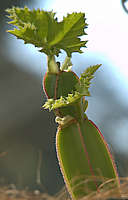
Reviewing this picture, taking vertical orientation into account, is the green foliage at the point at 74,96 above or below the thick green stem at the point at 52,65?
below

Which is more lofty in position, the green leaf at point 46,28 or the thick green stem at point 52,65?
the green leaf at point 46,28

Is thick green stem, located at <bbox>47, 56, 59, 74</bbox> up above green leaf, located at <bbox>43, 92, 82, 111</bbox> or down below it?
above

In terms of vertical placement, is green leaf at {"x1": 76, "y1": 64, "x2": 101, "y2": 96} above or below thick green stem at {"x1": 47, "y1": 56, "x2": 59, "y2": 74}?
below

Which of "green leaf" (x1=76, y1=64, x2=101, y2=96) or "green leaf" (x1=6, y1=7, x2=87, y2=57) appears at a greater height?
"green leaf" (x1=6, y1=7, x2=87, y2=57)

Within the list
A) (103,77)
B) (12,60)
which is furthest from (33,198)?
(103,77)

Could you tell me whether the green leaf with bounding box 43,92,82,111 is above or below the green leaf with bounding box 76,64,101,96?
below

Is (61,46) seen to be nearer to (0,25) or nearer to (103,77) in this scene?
(0,25)
